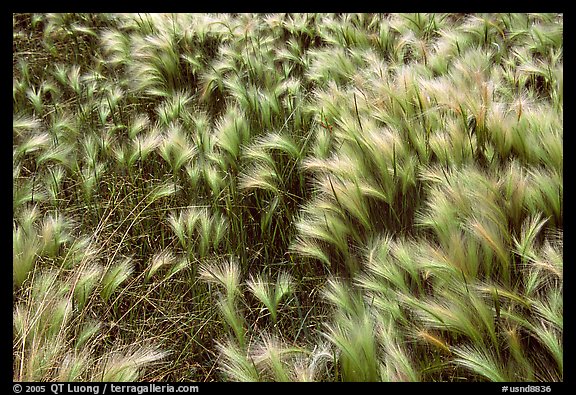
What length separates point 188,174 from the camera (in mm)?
1551

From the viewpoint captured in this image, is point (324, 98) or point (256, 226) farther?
point (324, 98)

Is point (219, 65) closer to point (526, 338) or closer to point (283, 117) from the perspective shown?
point (283, 117)

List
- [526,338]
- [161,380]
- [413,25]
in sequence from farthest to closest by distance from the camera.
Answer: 1. [413,25]
2. [161,380]
3. [526,338]

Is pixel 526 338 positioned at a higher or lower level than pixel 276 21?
lower

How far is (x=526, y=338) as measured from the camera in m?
0.99

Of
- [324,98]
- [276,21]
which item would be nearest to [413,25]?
[276,21]

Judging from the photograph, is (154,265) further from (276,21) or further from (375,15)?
(375,15)

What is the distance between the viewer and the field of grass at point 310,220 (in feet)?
3.15

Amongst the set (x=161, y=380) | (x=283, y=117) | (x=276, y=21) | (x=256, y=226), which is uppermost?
(x=276, y=21)

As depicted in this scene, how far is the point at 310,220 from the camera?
1.29m

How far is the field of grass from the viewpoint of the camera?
96cm
